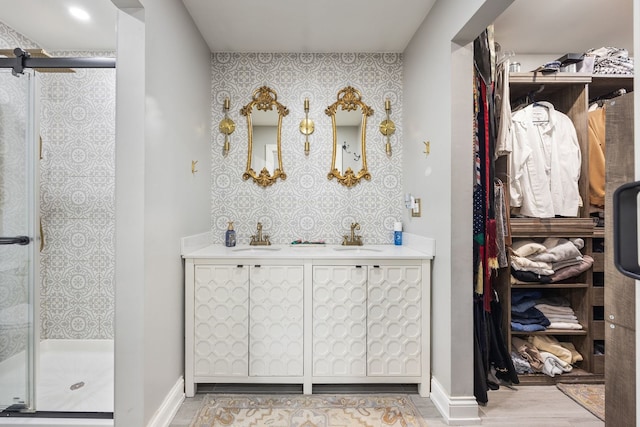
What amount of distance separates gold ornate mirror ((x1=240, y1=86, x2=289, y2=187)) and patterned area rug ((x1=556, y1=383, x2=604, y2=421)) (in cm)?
255

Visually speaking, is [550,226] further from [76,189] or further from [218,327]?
[76,189]

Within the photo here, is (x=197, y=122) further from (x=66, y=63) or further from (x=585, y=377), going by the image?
(x=585, y=377)

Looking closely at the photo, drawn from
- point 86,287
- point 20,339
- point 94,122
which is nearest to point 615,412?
point 20,339

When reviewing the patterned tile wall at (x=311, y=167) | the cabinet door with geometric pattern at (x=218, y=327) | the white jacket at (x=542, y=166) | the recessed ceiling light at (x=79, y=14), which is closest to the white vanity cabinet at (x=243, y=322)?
the cabinet door with geometric pattern at (x=218, y=327)

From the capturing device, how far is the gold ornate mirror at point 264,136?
9.45ft

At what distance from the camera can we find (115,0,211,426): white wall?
1622mm

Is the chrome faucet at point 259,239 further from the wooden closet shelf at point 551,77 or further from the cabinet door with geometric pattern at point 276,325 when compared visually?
the wooden closet shelf at point 551,77

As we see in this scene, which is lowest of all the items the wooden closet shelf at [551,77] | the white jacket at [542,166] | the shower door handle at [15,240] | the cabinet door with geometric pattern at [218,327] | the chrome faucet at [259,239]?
the cabinet door with geometric pattern at [218,327]

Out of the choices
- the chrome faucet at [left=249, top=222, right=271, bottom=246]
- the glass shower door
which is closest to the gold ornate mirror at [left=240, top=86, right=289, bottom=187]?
the chrome faucet at [left=249, top=222, right=271, bottom=246]

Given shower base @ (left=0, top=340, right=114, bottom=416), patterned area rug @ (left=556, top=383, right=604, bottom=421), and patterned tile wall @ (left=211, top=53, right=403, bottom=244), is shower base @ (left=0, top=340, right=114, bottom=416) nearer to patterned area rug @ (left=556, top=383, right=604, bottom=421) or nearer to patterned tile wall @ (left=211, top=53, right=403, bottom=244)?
patterned tile wall @ (left=211, top=53, right=403, bottom=244)

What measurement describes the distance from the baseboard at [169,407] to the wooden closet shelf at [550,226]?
2470 millimetres

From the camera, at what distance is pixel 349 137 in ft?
9.55

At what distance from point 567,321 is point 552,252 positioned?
0.53 m

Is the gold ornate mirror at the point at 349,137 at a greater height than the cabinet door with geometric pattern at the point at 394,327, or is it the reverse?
the gold ornate mirror at the point at 349,137
